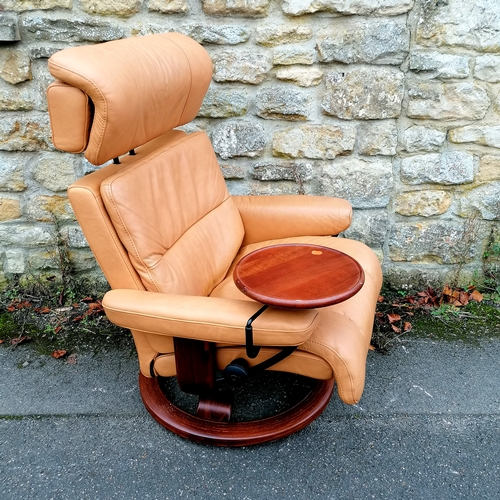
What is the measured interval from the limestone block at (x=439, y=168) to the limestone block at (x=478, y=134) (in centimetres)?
7

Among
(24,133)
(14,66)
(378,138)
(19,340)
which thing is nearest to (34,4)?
(14,66)

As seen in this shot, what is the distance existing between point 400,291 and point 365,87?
44.1 inches

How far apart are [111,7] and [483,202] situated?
2069 millimetres

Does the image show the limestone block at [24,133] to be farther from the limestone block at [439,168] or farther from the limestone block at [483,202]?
the limestone block at [483,202]

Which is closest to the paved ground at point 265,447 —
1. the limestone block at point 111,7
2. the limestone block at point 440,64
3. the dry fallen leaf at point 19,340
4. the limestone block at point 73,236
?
the dry fallen leaf at point 19,340

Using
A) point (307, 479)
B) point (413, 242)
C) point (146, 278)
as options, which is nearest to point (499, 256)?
point (413, 242)

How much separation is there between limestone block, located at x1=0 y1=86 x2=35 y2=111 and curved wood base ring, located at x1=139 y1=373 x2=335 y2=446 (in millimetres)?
1513

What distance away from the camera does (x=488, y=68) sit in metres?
2.36

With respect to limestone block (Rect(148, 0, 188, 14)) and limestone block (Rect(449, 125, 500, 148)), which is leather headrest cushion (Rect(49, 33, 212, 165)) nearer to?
limestone block (Rect(148, 0, 188, 14))

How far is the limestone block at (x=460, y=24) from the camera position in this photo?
2.26 meters

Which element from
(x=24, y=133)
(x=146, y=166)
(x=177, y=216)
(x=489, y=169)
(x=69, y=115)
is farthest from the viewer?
(x=489, y=169)

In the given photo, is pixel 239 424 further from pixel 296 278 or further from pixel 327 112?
pixel 327 112

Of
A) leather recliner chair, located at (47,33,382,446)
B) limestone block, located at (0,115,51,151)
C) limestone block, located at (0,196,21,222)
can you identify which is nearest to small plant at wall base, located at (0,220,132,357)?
limestone block, located at (0,196,21,222)

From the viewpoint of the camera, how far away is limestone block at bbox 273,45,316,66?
91.6 inches
